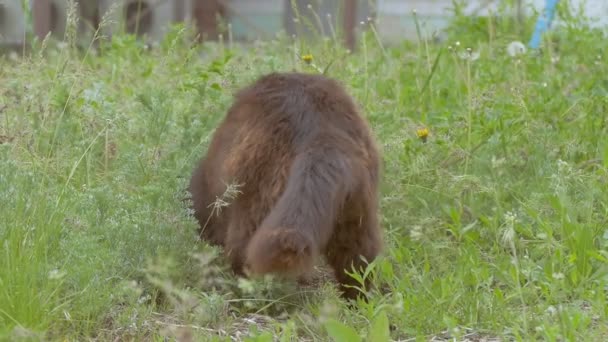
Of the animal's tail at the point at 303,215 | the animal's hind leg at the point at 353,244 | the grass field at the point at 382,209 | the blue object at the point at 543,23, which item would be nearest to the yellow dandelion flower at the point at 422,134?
the grass field at the point at 382,209

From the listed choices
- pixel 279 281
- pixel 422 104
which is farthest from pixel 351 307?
pixel 422 104

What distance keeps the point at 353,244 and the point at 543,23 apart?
141 inches

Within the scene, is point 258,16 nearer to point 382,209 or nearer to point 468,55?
point 468,55

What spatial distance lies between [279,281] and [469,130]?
1398 mm

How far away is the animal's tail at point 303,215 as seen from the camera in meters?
2.62

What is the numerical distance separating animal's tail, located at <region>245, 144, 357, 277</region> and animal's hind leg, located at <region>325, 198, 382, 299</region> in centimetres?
13

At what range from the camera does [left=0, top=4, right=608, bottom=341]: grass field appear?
2910 millimetres

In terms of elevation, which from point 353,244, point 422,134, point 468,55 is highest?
point 468,55

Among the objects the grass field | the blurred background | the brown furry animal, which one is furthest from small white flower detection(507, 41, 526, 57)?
the brown furry animal

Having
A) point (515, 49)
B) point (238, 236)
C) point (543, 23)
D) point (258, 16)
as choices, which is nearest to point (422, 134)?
point (238, 236)

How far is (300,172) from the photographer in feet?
9.48

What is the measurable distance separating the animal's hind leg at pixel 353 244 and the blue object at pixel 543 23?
9.87ft

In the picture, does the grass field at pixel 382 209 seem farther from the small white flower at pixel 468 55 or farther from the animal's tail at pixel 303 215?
the animal's tail at pixel 303 215

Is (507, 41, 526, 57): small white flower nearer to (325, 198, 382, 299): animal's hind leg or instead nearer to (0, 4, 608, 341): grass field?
(0, 4, 608, 341): grass field
